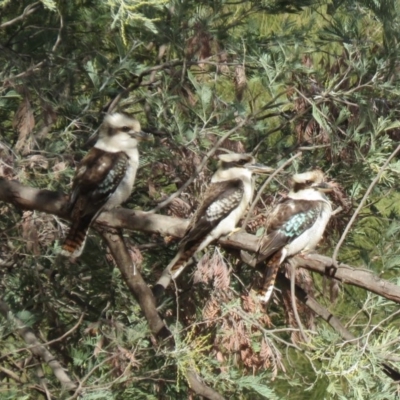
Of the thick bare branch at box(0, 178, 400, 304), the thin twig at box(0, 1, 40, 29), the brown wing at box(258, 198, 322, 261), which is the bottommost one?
the brown wing at box(258, 198, 322, 261)

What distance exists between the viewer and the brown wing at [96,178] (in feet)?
12.1

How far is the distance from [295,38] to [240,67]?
286mm

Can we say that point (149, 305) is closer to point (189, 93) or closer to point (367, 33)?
point (189, 93)

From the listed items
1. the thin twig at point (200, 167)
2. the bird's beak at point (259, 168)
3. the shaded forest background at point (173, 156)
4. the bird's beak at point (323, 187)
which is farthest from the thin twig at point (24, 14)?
the bird's beak at point (323, 187)

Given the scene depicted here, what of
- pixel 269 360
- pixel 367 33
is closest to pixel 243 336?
pixel 269 360

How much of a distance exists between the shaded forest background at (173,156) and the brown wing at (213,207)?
0.09 metres

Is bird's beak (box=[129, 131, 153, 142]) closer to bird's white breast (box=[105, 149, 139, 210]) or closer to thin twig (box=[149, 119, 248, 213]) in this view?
bird's white breast (box=[105, 149, 139, 210])

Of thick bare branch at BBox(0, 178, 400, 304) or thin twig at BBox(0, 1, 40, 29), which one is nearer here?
thick bare branch at BBox(0, 178, 400, 304)

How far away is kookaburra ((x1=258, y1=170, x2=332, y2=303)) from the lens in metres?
3.94

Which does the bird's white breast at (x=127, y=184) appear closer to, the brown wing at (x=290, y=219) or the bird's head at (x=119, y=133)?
the bird's head at (x=119, y=133)

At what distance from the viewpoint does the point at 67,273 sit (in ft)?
Result: 13.9

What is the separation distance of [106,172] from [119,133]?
0.49 feet

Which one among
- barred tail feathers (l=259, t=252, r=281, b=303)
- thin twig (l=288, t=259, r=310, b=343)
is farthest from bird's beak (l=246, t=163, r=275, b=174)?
thin twig (l=288, t=259, r=310, b=343)

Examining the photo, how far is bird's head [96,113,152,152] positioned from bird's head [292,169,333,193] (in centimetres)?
57
